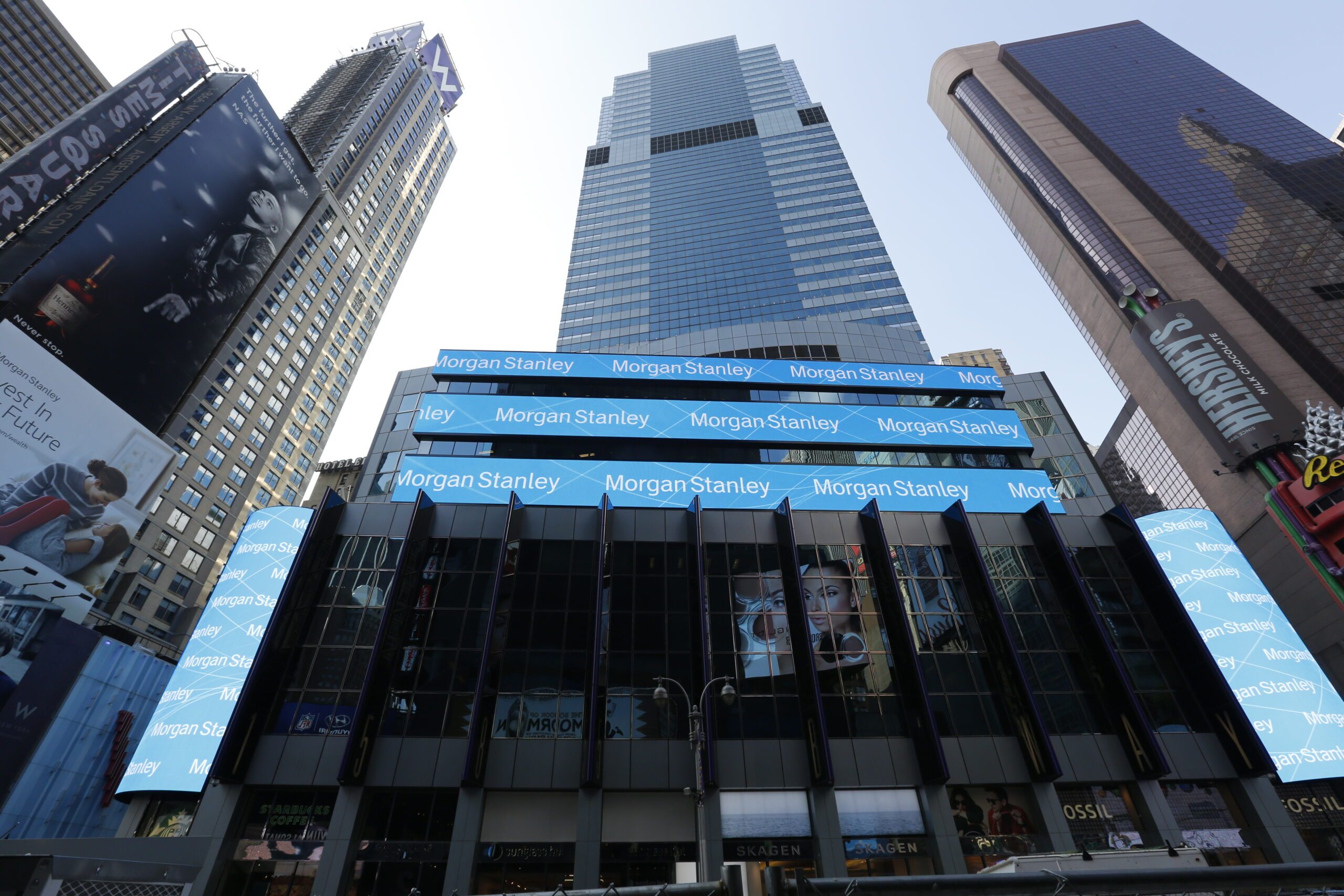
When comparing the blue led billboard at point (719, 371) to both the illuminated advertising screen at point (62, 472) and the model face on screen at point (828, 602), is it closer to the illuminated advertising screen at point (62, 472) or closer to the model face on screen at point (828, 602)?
the model face on screen at point (828, 602)

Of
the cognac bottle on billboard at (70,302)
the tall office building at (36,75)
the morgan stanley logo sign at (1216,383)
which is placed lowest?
the morgan stanley logo sign at (1216,383)

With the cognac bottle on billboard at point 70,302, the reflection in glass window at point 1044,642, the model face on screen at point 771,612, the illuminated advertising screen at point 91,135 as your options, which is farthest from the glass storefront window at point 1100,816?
the illuminated advertising screen at point 91,135

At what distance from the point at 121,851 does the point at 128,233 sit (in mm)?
68936

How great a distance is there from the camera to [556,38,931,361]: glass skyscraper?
210 feet

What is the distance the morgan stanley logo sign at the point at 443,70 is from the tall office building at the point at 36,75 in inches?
3592

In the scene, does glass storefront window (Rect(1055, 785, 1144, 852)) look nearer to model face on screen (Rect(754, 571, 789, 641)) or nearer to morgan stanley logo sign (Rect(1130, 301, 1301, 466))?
model face on screen (Rect(754, 571, 789, 641))

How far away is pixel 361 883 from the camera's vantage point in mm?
25391

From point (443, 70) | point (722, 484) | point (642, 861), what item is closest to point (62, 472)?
point (722, 484)

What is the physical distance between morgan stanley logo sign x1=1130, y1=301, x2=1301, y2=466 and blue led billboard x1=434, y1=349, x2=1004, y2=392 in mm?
27459

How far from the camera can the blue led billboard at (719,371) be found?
46125mm

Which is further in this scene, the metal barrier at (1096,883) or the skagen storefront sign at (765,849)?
the skagen storefront sign at (765,849)

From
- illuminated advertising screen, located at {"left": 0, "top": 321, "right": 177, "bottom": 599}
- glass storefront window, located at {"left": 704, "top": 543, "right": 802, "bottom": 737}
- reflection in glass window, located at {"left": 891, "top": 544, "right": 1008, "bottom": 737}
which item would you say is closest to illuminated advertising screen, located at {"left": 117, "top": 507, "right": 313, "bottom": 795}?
glass storefront window, located at {"left": 704, "top": 543, "right": 802, "bottom": 737}

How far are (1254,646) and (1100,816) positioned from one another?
11959 millimetres

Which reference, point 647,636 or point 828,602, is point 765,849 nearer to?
point 647,636
